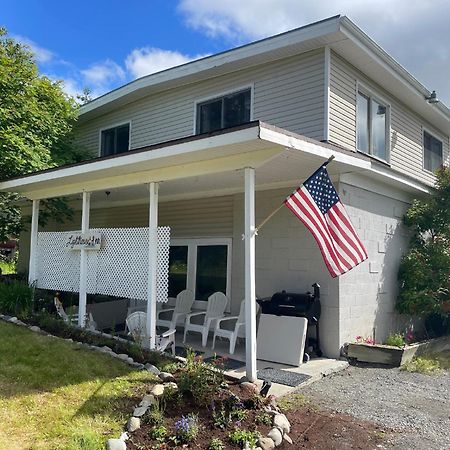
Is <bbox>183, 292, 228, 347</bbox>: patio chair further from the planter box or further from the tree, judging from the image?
the tree

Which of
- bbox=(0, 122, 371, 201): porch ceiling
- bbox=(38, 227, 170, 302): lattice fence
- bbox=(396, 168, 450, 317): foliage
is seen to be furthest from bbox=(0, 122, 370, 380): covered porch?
bbox=(396, 168, 450, 317): foliage

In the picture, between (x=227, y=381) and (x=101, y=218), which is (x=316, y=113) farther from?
(x=101, y=218)

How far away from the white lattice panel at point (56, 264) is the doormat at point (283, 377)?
407 cm

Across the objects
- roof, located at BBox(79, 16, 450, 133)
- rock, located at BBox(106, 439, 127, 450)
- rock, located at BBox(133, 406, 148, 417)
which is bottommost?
rock, located at BBox(106, 439, 127, 450)

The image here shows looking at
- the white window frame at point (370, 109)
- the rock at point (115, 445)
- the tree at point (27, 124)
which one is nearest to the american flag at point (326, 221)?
the rock at point (115, 445)

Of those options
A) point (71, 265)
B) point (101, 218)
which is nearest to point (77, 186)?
point (71, 265)

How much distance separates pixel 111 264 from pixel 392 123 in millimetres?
7177

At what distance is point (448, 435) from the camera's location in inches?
172

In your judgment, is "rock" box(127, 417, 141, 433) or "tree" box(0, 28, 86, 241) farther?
"tree" box(0, 28, 86, 241)

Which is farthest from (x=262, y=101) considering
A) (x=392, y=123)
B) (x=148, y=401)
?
(x=148, y=401)

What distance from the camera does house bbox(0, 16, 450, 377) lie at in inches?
248

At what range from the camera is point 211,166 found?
593cm

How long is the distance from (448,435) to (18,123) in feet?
36.5

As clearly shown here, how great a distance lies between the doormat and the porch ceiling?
2.94 meters
